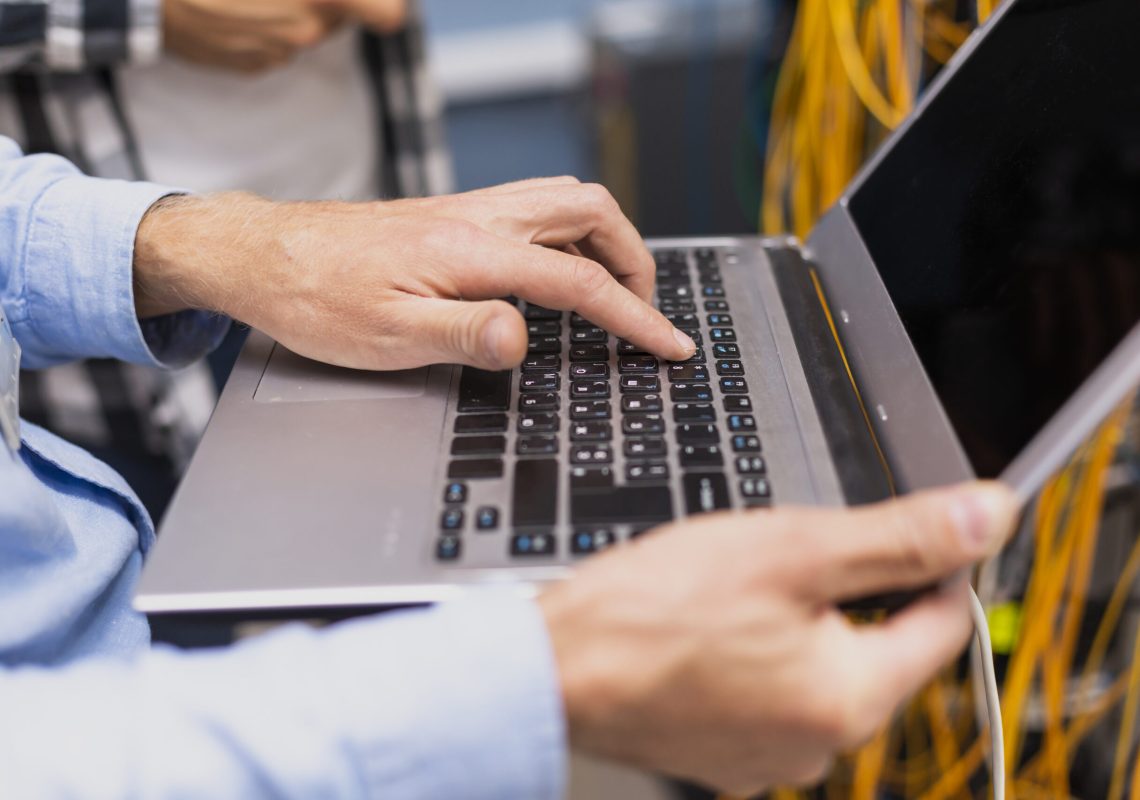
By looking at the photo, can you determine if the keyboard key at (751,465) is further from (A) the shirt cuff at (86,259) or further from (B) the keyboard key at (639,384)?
(A) the shirt cuff at (86,259)

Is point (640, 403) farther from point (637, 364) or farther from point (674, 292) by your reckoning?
point (674, 292)

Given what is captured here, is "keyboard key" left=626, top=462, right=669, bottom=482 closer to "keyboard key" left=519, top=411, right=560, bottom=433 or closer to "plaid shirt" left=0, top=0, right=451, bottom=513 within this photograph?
"keyboard key" left=519, top=411, right=560, bottom=433

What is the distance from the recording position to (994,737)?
49 centimetres

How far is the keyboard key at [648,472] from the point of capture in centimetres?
48

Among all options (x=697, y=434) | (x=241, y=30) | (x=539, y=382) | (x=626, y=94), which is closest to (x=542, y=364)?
(x=539, y=382)

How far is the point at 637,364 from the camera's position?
580 mm

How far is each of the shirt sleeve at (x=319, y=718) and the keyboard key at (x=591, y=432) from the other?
A: 15cm

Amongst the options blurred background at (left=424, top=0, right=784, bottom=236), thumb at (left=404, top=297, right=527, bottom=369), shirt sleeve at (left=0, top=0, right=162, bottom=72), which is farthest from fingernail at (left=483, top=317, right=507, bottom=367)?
blurred background at (left=424, top=0, right=784, bottom=236)

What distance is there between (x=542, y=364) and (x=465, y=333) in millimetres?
84

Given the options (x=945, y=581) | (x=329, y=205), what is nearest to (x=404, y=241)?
(x=329, y=205)

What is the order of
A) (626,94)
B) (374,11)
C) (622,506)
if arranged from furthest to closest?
(626,94)
(374,11)
(622,506)

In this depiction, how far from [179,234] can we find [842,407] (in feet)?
1.42

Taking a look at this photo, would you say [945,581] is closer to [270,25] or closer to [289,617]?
[289,617]

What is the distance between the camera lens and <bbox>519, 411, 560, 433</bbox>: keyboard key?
0.52m
